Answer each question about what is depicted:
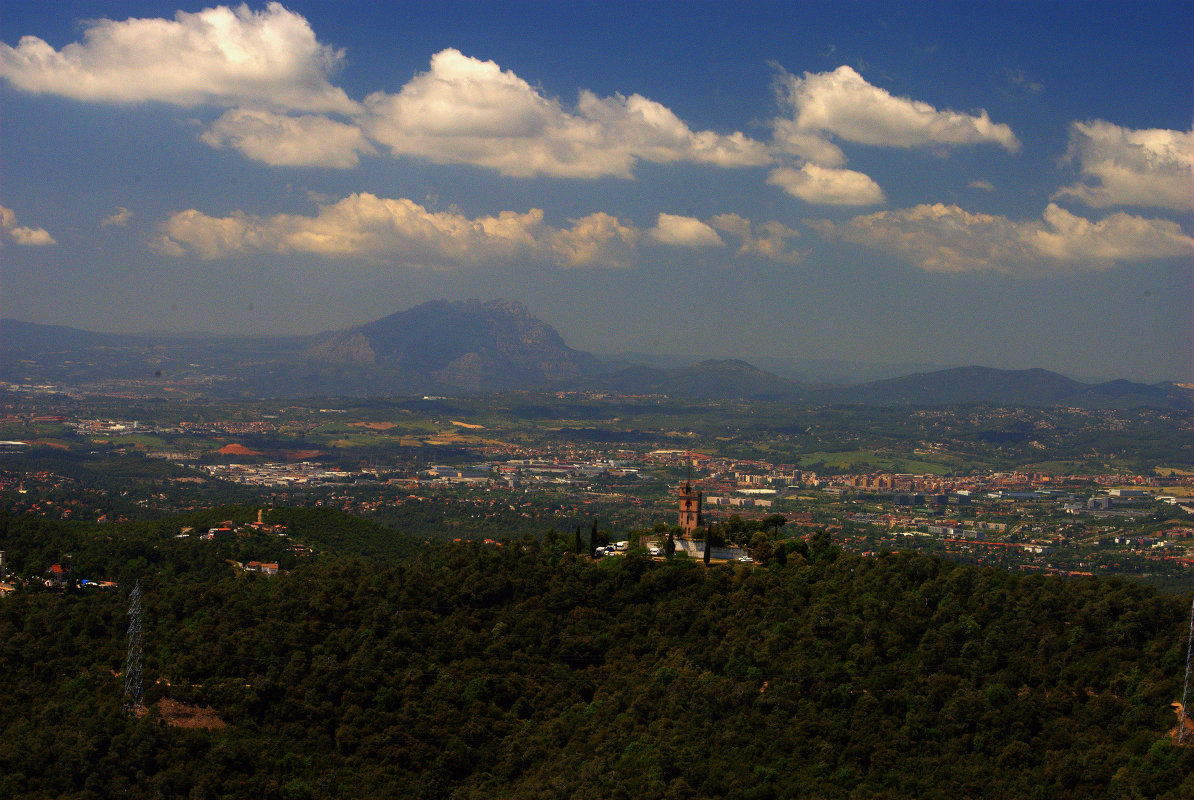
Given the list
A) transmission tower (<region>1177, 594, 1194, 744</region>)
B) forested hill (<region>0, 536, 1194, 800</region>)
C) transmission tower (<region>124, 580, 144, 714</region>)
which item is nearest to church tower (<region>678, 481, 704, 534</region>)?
forested hill (<region>0, 536, 1194, 800</region>)

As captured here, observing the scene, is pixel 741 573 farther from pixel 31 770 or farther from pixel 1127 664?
pixel 31 770

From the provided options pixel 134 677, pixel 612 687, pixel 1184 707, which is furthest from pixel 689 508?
pixel 134 677

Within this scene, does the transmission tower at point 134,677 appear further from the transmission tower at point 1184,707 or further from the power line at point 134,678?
the transmission tower at point 1184,707

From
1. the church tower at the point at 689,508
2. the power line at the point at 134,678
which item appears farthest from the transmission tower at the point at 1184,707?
the power line at the point at 134,678

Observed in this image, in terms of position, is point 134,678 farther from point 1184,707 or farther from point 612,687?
point 1184,707

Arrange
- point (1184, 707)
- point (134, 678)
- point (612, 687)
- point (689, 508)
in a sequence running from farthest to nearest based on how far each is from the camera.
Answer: point (689, 508) → point (612, 687) → point (134, 678) → point (1184, 707)

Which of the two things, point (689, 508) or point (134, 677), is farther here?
point (689, 508)

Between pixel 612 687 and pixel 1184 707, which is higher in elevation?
pixel 1184 707

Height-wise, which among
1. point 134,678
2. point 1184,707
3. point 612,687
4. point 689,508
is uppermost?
point 689,508

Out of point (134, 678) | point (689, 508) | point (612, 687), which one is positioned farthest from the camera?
point (689, 508)
